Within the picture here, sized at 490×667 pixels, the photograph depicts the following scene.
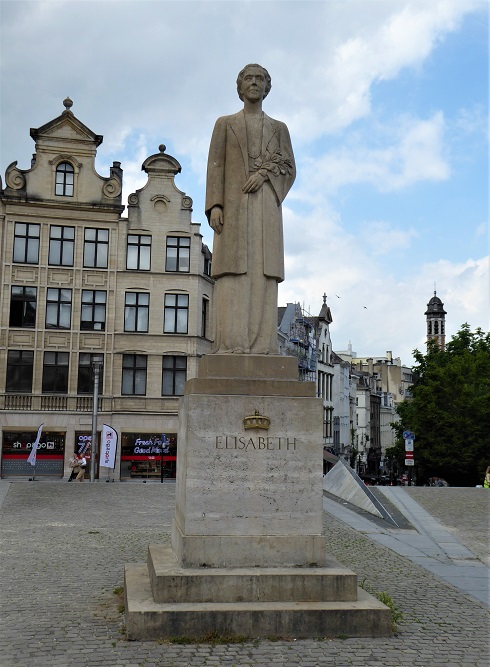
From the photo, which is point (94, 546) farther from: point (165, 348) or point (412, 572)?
point (165, 348)

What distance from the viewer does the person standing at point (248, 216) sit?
351 inches

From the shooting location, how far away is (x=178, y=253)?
41531 millimetres

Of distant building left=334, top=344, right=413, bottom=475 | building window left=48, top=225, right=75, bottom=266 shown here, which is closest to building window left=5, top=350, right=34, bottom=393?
building window left=48, top=225, right=75, bottom=266

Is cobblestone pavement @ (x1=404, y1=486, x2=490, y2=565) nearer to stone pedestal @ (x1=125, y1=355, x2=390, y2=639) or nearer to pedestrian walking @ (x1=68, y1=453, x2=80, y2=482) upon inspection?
stone pedestal @ (x1=125, y1=355, x2=390, y2=639)

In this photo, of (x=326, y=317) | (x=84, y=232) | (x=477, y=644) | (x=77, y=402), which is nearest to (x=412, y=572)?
(x=477, y=644)

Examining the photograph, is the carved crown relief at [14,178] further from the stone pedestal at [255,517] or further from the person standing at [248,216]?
the stone pedestal at [255,517]

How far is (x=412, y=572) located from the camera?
1157 cm

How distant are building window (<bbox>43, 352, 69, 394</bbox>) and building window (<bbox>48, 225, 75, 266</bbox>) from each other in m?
5.03

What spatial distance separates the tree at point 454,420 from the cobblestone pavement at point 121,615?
91.7ft

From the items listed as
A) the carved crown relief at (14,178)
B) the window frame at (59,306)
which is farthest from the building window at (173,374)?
the carved crown relief at (14,178)

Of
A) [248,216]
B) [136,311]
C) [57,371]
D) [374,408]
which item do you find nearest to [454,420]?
[136,311]

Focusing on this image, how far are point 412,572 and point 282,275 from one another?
18.1ft

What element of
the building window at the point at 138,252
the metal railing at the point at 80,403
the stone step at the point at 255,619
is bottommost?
the stone step at the point at 255,619

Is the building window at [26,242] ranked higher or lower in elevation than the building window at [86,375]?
higher
